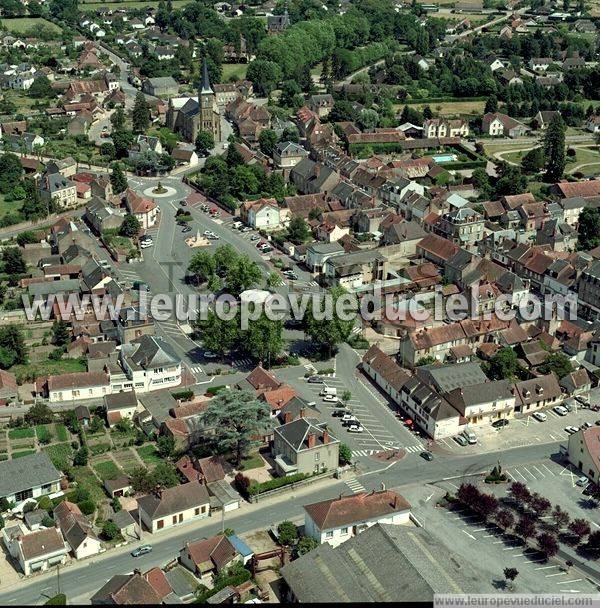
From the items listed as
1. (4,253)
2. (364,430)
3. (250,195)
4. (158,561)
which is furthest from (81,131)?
(158,561)

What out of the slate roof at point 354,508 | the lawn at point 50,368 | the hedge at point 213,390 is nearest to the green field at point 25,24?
the lawn at point 50,368

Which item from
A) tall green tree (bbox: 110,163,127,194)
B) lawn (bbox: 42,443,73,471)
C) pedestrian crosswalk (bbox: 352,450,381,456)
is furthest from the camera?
tall green tree (bbox: 110,163,127,194)

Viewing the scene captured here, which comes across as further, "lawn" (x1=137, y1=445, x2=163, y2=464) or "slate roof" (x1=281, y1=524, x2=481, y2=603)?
"lawn" (x1=137, y1=445, x2=163, y2=464)

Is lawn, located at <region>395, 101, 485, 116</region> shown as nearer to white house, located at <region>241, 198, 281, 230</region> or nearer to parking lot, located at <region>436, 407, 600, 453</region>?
white house, located at <region>241, 198, 281, 230</region>

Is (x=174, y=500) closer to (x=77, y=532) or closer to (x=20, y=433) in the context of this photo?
(x=77, y=532)

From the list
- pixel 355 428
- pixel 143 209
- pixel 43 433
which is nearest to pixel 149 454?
pixel 43 433

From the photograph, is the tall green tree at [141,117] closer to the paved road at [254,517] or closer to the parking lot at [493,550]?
the paved road at [254,517]

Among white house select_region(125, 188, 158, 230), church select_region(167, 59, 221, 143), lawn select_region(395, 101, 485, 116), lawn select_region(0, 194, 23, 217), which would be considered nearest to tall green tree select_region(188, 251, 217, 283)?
white house select_region(125, 188, 158, 230)
